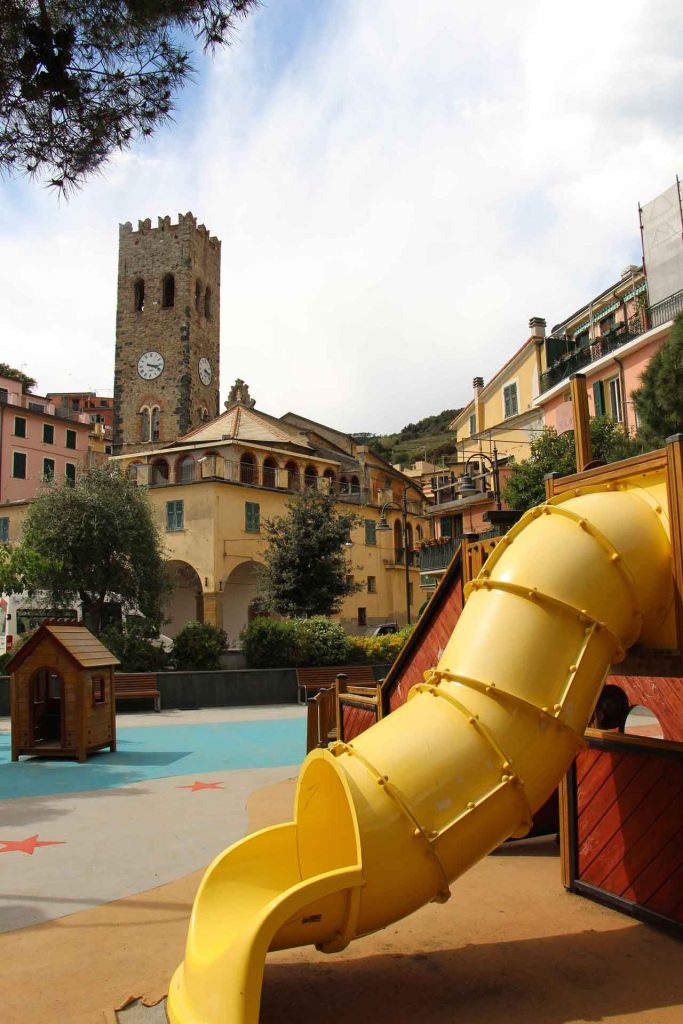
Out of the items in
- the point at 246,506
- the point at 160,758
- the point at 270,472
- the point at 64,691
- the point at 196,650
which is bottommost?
the point at 160,758

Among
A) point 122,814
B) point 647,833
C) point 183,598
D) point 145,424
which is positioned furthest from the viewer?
point 145,424

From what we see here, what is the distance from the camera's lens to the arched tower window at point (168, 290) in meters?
59.9

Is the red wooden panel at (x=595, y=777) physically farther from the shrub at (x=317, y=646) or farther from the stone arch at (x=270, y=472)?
the stone arch at (x=270, y=472)

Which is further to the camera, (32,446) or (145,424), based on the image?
(145,424)

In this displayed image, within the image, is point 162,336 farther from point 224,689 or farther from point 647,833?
point 647,833

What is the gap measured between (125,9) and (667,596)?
21.1 feet

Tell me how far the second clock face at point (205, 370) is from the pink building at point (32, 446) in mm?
9175

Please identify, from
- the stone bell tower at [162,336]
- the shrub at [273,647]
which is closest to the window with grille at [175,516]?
the shrub at [273,647]

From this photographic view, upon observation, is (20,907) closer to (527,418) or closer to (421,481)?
(527,418)

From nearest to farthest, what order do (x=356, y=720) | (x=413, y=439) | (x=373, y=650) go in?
(x=356, y=720) < (x=373, y=650) < (x=413, y=439)

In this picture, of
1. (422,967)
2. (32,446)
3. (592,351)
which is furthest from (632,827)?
(32,446)

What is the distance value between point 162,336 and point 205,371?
4.11 meters

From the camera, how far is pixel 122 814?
8508 mm

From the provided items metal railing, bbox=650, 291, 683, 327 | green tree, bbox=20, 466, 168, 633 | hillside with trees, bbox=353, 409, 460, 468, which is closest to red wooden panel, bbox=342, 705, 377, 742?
green tree, bbox=20, 466, 168, 633
